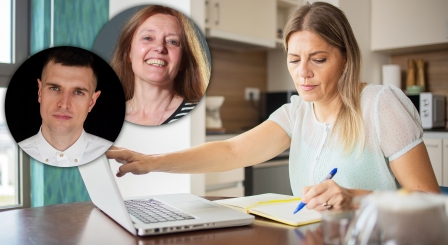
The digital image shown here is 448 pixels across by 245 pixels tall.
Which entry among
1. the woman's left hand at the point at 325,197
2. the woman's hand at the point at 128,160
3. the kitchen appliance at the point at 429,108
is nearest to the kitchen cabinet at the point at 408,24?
the kitchen appliance at the point at 429,108

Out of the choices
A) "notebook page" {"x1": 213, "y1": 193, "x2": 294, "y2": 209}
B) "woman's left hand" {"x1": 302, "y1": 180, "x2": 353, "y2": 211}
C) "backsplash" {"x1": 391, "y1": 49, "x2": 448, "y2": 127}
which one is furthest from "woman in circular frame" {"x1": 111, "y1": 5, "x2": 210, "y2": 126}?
"backsplash" {"x1": 391, "y1": 49, "x2": 448, "y2": 127}

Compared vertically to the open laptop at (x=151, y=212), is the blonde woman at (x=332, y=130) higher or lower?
higher

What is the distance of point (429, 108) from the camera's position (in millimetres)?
3193

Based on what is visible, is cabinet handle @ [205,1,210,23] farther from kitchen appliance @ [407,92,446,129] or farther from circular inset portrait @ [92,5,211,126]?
kitchen appliance @ [407,92,446,129]

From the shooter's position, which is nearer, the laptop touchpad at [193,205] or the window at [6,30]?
the laptop touchpad at [193,205]

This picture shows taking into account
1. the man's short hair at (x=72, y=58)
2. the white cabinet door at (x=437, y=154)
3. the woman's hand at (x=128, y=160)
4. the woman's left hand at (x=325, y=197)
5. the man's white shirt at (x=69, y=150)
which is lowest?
the white cabinet door at (x=437, y=154)

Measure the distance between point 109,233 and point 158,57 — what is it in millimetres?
941

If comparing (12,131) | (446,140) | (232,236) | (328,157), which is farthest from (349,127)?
(446,140)

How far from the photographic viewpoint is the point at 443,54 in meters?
3.53

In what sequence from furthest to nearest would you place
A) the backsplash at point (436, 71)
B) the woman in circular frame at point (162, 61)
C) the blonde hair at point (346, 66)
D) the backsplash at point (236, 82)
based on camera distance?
the backsplash at point (236, 82) → the backsplash at point (436, 71) → the woman in circular frame at point (162, 61) → the blonde hair at point (346, 66)

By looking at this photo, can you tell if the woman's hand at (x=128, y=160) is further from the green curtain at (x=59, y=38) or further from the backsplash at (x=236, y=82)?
the backsplash at (x=236, y=82)

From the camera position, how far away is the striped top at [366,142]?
1.30 meters

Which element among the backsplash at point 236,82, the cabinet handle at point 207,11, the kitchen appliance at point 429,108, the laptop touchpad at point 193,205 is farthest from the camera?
the backsplash at point 236,82

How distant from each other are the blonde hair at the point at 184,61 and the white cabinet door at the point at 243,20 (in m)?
1.25
